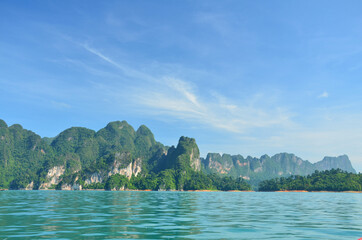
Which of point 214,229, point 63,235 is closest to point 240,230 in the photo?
point 214,229

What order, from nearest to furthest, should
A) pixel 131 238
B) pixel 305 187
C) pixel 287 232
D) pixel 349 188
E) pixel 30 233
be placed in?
pixel 131 238, pixel 30 233, pixel 287 232, pixel 349 188, pixel 305 187

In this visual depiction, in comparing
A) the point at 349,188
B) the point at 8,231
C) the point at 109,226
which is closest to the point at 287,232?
the point at 109,226

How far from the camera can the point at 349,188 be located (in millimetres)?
172375

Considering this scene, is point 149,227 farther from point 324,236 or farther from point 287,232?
point 324,236

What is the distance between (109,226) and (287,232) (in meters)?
11.1

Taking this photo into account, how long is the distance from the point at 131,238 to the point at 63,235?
3.72 m

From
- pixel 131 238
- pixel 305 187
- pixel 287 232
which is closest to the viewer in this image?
pixel 131 238

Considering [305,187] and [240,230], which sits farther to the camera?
[305,187]

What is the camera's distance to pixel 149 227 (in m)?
19.8

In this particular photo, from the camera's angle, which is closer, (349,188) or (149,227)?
(149,227)

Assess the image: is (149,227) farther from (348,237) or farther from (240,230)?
(348,237)

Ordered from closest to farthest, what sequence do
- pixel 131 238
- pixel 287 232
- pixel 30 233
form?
pixel 131 238, pixel 30 233, pixel 287 232

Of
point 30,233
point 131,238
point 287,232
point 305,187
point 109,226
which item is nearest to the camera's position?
point 131,238

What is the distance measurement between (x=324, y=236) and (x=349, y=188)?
182 m
